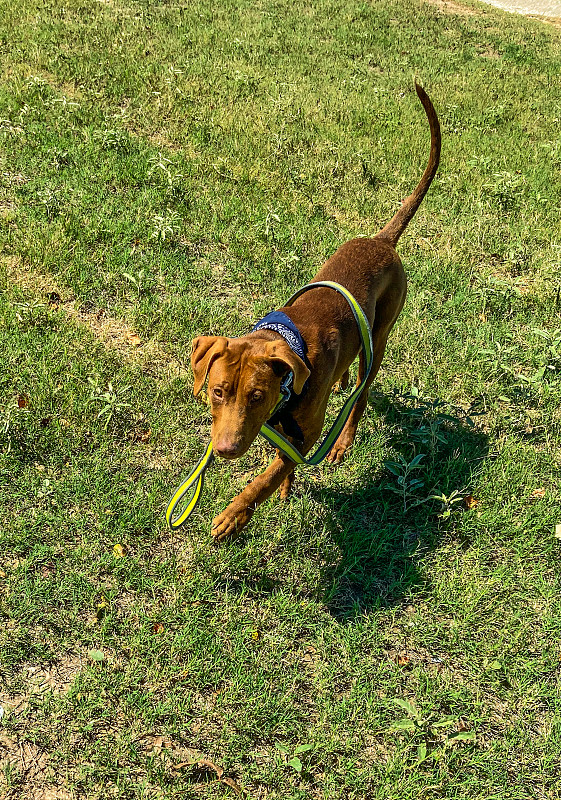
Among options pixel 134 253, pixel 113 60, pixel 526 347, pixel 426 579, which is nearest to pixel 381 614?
pixel 426 579

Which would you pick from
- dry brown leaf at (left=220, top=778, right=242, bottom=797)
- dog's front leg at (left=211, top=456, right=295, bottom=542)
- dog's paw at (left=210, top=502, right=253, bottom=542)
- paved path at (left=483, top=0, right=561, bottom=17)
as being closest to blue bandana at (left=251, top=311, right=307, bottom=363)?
dog's front leg at (left=211, top=456, right=295, bottom=542)

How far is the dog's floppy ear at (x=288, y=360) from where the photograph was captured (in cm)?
319

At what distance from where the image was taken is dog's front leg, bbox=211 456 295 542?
11.7ft

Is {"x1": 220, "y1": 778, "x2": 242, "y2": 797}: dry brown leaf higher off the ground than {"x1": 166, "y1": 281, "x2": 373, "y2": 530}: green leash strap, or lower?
lower

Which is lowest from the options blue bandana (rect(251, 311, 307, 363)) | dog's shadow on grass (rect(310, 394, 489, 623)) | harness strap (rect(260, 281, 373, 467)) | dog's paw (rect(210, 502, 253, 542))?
dog's shadow on grass (rect(310, 394, 489, 623))

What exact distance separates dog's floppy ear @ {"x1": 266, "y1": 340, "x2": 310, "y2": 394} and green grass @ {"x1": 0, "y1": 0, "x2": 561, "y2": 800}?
1.14 metres

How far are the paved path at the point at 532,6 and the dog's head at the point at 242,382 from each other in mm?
23615

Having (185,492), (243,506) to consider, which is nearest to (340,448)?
(243,506)

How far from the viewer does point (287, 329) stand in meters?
3.61

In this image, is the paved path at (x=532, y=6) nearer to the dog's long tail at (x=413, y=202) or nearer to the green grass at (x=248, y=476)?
the green grass at (x=248, y=476)

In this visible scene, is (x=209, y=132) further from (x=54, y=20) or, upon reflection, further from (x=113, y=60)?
(x=54, y=20)

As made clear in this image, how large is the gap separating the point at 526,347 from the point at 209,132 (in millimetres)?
4497

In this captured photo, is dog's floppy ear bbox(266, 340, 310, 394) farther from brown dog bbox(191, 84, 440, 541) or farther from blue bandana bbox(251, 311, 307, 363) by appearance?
blue bandana bbox(251, 311, 307, 363)

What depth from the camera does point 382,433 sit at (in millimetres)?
4836
